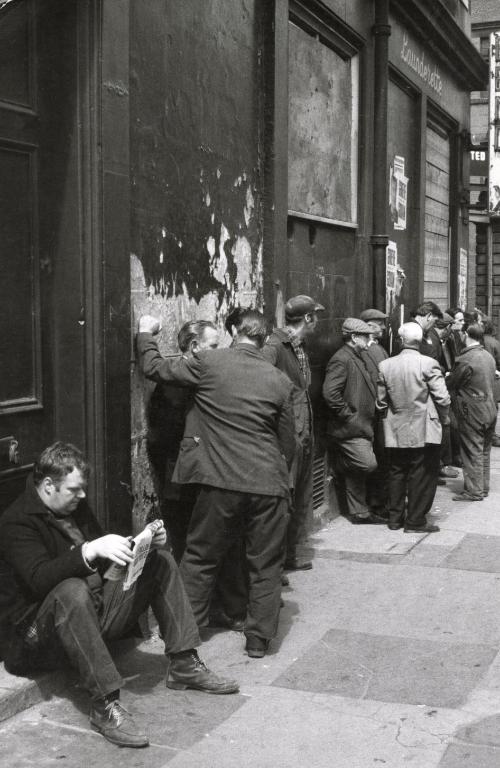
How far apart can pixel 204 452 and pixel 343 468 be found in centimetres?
387

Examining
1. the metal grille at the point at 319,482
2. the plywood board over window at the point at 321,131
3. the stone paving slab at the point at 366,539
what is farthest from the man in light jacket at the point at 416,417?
the plywood board over window at the point at 321,131

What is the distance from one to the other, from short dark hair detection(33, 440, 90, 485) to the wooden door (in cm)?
53

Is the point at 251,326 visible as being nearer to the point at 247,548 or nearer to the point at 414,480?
the point at 247,548

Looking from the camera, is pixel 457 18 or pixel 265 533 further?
pixel 457 18

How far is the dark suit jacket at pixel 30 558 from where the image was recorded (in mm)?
→ 4574

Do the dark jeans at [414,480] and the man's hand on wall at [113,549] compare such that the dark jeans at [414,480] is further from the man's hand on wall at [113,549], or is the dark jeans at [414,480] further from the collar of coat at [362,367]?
the man's hand on wall at [113,549]

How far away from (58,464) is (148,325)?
1.61 m

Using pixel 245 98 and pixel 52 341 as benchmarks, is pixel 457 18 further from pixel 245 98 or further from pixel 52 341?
pixel 52 341

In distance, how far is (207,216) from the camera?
278 inches

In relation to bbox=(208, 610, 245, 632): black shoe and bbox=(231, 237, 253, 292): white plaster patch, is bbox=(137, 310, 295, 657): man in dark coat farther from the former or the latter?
bbox=(231, 237, 253, 292): white plaster patch

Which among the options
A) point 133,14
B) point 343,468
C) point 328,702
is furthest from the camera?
point 343,468

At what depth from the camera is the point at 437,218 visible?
14547mm

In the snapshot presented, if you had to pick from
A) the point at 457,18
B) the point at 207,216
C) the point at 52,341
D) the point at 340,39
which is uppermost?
the point at 457,18

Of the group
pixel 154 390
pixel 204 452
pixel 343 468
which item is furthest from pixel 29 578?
pixel 343 468
